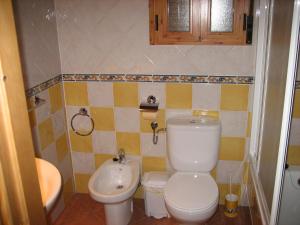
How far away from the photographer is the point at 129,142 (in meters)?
2.89

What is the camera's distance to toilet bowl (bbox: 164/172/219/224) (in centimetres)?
220

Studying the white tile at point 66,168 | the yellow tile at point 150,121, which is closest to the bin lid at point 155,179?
the yellow tile at point 150,121

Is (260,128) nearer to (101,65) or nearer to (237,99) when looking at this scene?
(237,99)

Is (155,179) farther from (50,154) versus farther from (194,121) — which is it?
(50,154)

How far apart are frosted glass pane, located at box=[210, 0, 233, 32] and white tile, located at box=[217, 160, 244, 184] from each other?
45.0 inches

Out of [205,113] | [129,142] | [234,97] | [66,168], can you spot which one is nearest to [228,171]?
[205,113]

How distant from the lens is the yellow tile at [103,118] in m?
2.83

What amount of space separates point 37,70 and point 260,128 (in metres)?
1.78

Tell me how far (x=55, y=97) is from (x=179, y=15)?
1239mm

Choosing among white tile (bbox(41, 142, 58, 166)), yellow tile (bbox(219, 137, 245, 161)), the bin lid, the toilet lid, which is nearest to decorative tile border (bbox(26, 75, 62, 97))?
white tile (bbox(41, 142, 58, 166))

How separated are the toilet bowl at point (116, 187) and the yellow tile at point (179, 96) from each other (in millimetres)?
640

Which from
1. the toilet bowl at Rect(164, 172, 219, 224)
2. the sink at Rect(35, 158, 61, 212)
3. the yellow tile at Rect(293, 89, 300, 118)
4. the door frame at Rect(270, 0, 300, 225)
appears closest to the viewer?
the sink at Rect(35, 158, 61, 212)

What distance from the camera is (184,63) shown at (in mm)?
2572

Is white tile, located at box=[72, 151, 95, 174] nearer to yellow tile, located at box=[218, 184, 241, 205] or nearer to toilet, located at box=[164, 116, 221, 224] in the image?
toilet, located at box=[164, 116, 221, 224]
